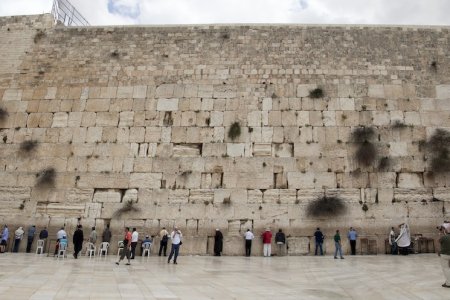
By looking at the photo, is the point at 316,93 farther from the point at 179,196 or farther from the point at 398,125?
the point at 179,196

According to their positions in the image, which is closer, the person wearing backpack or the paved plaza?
the paved plaza

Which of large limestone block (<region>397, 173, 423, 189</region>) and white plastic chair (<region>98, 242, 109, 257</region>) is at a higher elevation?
large limestone block (<region>397, 173, 423, 189</region>)

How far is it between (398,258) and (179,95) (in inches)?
305

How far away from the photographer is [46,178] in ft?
38.6

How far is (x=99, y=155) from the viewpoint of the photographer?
39.1 ft

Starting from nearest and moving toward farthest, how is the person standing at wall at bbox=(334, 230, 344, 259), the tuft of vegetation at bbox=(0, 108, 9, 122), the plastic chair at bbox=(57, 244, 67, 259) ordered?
the person standing at wall at bbox=(334, 230, 344, 259), the plastic chair at bbox=(57, 244, 67, 259), the tuft of vegetation at bbox=(0, 108, 9, 122)

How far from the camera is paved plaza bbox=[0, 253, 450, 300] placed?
17.2 ft

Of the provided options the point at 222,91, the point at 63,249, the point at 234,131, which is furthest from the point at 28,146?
the point at 234,131

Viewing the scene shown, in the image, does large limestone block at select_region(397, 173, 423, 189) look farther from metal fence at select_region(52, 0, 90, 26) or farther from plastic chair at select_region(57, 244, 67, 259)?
metal fence at select_region(52, 0, 90, 26)

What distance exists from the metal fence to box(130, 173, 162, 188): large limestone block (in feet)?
23.2

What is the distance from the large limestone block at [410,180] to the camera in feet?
36.3

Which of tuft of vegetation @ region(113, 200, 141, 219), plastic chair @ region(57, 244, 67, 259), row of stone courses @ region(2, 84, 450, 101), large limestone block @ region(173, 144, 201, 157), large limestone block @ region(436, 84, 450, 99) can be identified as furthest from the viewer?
row of stone courses @ region(2, 84, 450, 101)

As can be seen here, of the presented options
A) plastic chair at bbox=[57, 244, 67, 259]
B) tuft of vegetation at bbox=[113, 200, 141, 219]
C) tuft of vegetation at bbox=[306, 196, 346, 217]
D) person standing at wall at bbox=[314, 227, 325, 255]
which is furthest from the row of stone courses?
plastic chair at bbox=[57, 244, 67, 259]

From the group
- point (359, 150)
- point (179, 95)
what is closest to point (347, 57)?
point (359, 150)
